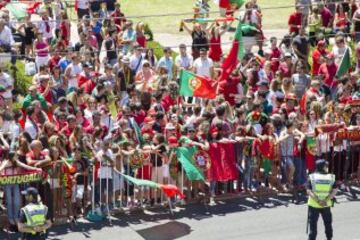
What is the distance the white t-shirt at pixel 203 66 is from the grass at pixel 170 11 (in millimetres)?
9668

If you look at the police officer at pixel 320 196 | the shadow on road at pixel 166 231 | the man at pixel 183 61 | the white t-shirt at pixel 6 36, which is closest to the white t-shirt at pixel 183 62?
the man at pixel 183 61

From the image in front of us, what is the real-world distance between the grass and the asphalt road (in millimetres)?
14611

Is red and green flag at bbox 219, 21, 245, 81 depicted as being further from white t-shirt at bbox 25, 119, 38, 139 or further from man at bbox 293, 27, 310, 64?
white t-shirt at bbox 25, 119, 38, 139

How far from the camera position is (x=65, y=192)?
22.2m

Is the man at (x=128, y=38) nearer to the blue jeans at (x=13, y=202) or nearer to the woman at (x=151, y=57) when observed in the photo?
the woman at (x=151, y=57)

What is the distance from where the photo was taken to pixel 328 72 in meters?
28.8

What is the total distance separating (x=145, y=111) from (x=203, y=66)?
125 inches

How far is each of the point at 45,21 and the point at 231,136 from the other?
8.45 m

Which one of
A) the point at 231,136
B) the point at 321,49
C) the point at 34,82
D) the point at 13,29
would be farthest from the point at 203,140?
the point at 13,29

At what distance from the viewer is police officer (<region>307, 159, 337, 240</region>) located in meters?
21.1

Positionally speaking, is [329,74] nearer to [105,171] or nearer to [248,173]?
[248,173]

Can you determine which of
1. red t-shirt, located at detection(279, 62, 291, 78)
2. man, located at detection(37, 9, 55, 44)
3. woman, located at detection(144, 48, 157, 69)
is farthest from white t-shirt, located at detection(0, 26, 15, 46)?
red t-shirt, located at detection(279, 62, 291, 78)

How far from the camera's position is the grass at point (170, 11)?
3875cm

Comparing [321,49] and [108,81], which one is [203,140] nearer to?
[108,81]
